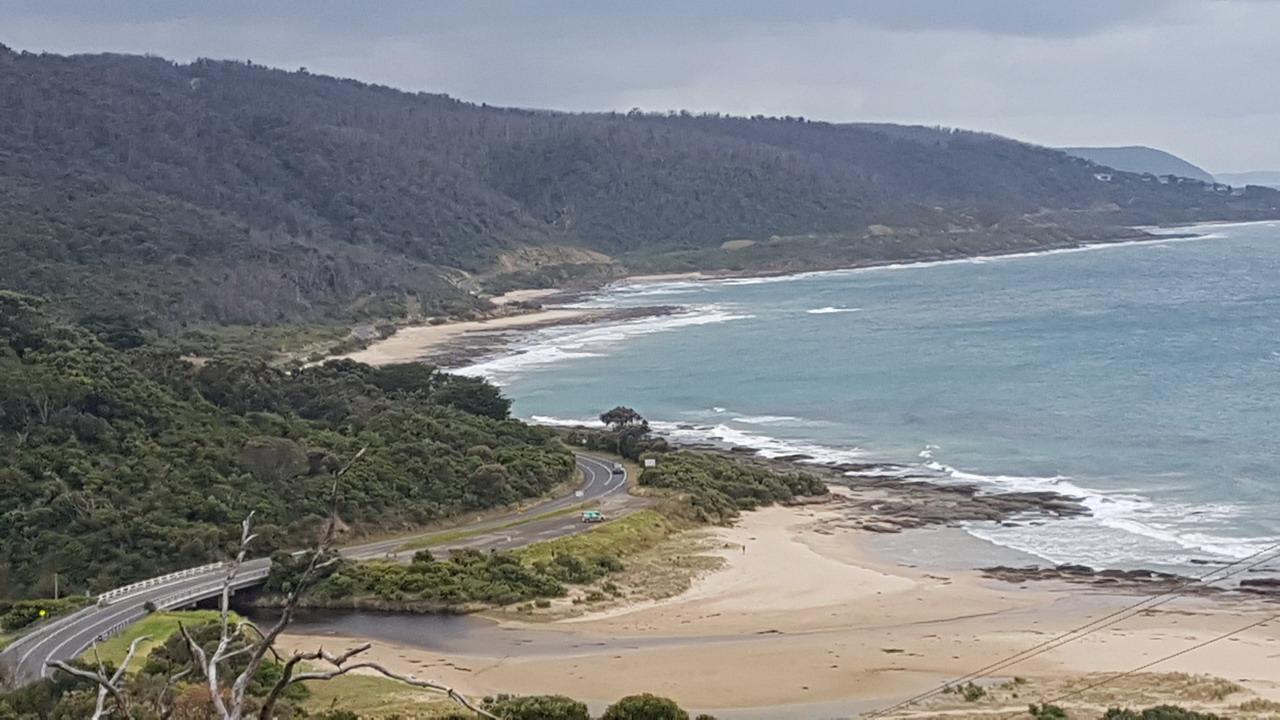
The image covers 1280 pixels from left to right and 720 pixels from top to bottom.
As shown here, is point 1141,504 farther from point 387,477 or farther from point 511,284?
point 511,284

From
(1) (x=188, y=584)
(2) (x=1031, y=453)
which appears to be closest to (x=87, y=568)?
(1) (x=188, y=584)

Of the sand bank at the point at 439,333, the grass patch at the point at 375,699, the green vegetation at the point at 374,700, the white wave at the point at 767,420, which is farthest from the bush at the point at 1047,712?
the sand bank at the point at 439,333

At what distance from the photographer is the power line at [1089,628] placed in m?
26.9

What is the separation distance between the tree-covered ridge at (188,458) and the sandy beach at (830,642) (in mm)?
9177

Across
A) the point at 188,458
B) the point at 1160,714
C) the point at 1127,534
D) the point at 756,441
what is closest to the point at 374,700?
the point at 1160,714

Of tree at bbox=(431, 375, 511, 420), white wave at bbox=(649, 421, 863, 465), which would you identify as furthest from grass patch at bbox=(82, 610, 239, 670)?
white wave at bbox=(649, 421, 863, 465)

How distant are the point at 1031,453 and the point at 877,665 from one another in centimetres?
2969

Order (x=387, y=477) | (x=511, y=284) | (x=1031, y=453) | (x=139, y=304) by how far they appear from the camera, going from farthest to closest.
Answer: (x=511, y=284) < (x=139, y=304) < (x=1031, y=453) < (x=387, y=477)

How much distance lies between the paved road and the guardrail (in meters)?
0.05

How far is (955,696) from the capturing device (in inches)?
1033

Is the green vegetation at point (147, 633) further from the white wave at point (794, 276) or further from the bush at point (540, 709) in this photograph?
the white wave at point (794, 276)

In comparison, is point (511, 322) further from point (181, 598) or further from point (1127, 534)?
point (181, 598)

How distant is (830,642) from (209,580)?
16621 mm

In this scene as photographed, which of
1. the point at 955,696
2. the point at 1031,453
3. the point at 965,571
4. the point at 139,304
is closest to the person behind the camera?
the point at 955,696
